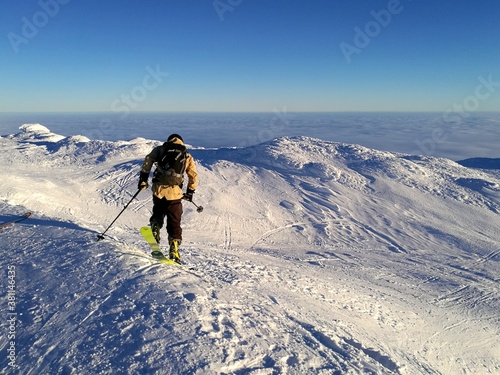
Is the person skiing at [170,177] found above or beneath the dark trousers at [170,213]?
above

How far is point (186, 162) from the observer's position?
5758 millimetres

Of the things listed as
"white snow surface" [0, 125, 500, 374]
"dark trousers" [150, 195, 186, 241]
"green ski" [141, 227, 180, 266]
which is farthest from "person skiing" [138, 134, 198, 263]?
"white snow surface" [0, 125, 500, 374]

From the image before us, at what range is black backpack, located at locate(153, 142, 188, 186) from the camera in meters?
5.59

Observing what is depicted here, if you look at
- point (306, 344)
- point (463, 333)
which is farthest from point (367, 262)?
point (306, 344)

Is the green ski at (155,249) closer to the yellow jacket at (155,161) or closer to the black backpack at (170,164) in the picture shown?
the yellow jacket at (155,161)

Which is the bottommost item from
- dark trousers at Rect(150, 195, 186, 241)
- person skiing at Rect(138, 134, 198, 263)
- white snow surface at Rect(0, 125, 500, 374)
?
white snow surface at Rect(0, 125, 500, 374)

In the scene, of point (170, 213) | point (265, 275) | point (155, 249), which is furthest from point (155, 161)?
point (265, 275)

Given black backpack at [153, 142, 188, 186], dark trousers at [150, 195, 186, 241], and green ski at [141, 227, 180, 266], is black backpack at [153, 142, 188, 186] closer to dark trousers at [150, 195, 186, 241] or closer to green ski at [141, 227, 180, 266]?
dark trousers at [150, 195, 186, 241]

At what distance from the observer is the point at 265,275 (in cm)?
777

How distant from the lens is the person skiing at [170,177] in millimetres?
5602

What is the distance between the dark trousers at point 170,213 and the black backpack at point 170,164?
447 millimetres

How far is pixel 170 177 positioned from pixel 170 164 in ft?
0.80

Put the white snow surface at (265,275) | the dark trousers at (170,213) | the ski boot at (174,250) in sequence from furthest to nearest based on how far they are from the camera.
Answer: the ski boot at (174,250) < the dark trousers at (170,213) < the white snow surface at (265,275)

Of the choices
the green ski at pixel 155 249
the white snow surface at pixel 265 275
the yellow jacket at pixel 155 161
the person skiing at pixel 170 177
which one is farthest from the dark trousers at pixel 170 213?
the white snow surface at pixel 265 275
